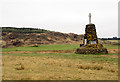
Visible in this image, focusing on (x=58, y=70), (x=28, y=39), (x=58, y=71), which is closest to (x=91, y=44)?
(x=58, y=70)

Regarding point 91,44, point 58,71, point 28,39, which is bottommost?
point 58,71

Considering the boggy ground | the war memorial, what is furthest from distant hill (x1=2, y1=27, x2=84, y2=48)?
the boggy ground

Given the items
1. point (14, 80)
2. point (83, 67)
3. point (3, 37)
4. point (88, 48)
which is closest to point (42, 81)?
point (14, 80)

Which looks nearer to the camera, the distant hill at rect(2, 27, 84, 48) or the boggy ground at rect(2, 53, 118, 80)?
the boggy ground at rect(2, 53, 118, 80)

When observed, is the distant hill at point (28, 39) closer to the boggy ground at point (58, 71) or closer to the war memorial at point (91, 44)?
the war memorial at point (91, 44)

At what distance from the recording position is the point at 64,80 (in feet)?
25.5

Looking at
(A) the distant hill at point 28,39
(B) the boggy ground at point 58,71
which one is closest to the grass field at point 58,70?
(B) the boggy ground at point 58,71

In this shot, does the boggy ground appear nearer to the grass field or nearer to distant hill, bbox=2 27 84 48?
the grass field

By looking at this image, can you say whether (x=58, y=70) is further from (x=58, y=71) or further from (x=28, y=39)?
(x=28, y=39)

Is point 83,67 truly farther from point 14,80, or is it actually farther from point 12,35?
point 12,35

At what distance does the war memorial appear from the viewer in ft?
84.7

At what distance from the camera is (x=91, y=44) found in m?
26.6

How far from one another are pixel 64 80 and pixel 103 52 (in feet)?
63.9

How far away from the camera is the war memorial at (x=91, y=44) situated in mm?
25812
